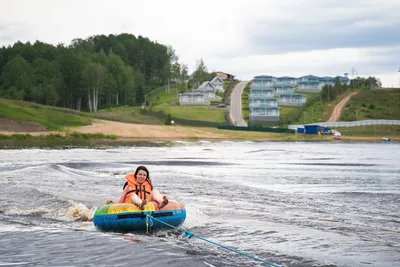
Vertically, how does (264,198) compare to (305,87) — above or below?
below

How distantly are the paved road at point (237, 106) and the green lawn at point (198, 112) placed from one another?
8.31ft

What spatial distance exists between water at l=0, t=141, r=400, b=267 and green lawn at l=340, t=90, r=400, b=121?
86.7 m

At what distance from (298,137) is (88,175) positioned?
62.7 m

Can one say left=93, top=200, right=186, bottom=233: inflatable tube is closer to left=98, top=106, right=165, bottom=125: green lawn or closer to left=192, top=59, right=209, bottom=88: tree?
left=98, top=106, right=165, bottom=125: green lawn

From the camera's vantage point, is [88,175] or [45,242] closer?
[45,242]

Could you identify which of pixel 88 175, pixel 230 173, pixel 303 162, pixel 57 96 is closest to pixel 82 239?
pixel 88 175

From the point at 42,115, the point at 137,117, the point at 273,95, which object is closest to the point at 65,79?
the point at 137,117

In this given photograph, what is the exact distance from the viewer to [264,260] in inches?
536

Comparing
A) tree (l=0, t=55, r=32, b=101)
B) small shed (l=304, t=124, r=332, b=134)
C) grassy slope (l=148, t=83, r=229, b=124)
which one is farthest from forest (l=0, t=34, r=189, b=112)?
small shed (l=304, t=124, r=332, b=134)

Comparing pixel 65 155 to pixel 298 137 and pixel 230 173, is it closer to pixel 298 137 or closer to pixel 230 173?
pixel 230 173

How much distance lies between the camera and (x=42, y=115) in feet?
265

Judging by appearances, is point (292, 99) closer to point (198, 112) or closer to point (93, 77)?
point (198, 112)

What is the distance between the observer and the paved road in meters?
114

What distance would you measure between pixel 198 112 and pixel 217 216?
101482 mm
